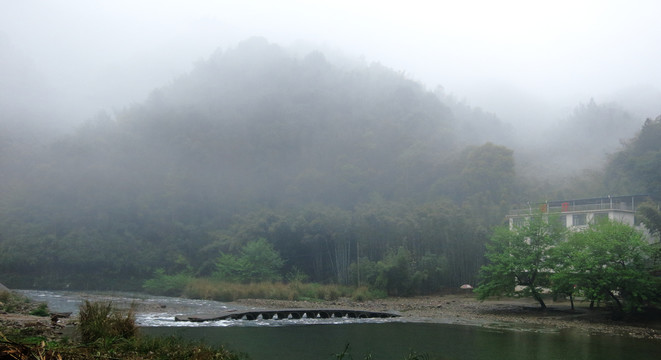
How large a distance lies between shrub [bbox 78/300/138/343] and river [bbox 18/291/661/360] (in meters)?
2.66

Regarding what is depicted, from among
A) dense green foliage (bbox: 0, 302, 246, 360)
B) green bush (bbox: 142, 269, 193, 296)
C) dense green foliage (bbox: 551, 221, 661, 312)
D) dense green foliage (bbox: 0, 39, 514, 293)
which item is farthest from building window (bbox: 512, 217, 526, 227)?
dense green foliage (bbox: 0, 302, 246, 360)

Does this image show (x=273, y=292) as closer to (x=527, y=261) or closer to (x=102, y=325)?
(x=527, y=261)

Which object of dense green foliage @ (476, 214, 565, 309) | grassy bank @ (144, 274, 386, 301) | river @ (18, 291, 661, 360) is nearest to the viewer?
river @ (18, 291, 661, 360)

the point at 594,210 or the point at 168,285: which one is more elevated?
the point at 594,210

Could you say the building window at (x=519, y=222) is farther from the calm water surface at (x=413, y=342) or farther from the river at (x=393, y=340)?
the calm water surface at (x=413, y=342)

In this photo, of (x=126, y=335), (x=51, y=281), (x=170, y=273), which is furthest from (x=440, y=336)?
(x=51, y=281)

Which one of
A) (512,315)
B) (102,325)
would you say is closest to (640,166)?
(512,315)

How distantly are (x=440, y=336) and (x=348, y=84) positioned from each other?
7853cm

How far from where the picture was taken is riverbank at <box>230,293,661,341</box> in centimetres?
2383

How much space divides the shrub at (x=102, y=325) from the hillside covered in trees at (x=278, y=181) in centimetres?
3217

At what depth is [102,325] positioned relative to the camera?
1016 cm

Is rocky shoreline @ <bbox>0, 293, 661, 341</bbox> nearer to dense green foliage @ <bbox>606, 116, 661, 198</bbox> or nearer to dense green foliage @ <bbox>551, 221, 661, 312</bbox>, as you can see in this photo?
dense green foliage @ <bbox>551, 221, 661, 312</bbox>

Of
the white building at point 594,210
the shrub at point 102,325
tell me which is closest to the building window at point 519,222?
the white building at point 594,210

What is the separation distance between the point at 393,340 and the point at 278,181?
59194 mm
